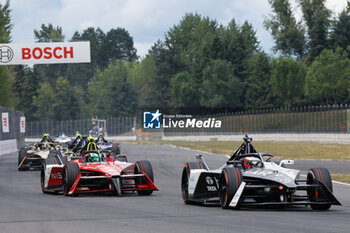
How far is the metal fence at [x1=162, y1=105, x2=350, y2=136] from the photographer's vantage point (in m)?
53.1

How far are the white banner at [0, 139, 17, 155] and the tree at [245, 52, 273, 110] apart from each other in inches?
2093

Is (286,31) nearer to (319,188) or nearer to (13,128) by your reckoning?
(13,128)

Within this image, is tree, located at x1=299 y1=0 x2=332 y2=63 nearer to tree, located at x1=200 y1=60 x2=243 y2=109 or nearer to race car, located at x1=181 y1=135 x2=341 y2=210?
tree, located at x1=200 y1=60 x2=243 y2=109

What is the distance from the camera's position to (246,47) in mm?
110312

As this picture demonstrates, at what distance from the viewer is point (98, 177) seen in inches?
585

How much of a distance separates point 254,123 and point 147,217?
55322 millimetres

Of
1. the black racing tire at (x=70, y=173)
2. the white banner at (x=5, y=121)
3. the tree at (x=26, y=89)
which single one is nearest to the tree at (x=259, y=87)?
the tree at (x=26, y=89)

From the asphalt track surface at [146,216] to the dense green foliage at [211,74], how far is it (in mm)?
70156

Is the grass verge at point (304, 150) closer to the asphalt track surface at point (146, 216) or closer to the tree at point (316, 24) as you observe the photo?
the asphalt track surface at point (146, 216)

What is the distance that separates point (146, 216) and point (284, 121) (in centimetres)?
5115

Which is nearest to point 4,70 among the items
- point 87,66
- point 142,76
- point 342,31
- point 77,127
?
point 77,127

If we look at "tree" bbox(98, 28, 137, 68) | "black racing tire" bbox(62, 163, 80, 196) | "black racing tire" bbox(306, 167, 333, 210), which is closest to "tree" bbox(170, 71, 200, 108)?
"tree" bbox(98, 28, 137, 68)

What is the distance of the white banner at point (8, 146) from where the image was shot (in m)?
42.5

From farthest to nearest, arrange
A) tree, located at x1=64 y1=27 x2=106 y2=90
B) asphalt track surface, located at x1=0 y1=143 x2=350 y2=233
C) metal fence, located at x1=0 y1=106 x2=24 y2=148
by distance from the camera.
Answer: tree, located at x1=64 y1=27 x2=106 y2=90
metal fence, located at x1=0 y1=106 x2=24 y2=148
asphalt track surface, located at x1=0 y1=143 x2=350 y2=233
